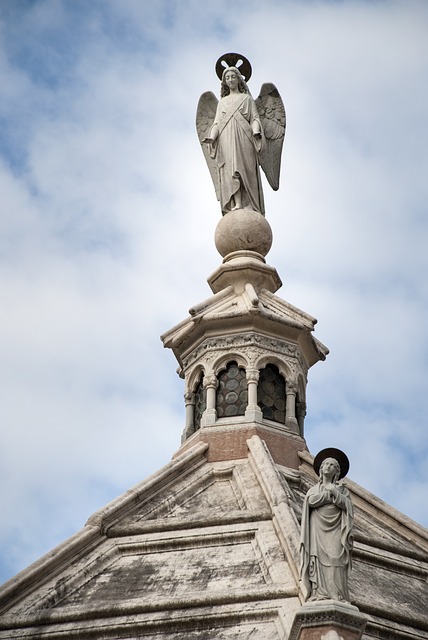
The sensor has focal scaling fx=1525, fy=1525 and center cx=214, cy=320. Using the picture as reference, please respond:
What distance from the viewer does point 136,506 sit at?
2628cm

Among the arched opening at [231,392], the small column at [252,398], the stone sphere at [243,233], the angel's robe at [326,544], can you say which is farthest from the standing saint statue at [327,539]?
the stone sphere at [243,233]

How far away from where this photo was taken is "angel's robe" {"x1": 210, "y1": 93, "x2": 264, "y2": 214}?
3198 cm

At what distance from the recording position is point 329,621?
748 inches

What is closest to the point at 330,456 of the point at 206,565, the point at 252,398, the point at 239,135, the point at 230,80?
the point at 206,565

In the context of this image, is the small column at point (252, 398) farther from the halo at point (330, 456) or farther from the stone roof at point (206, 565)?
the halo at point (330, 456)

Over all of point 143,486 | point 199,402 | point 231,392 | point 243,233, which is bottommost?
point 143,486

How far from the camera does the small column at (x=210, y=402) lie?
2881cm

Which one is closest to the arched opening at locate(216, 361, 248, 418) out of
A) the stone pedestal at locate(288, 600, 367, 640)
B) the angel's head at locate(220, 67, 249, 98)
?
the angel's head at locate(220, 67, 249, 98)

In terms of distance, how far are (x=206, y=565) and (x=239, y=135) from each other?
38.0 ft

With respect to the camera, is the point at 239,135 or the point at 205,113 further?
the point at 205,113

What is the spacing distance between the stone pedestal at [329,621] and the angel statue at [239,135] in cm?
1407

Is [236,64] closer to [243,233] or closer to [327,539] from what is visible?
[243,233]

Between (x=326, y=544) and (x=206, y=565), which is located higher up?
(x=206, y=565)

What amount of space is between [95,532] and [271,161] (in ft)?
36.2
